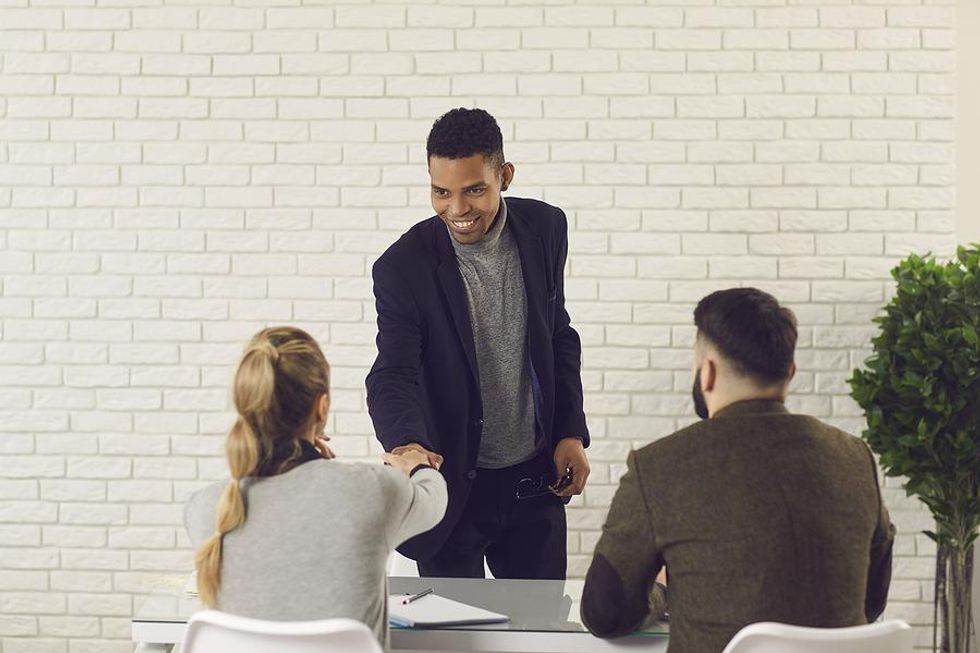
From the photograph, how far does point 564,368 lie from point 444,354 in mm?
330

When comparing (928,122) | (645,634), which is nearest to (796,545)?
(645,634)

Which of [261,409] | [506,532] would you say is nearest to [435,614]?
[261,409]

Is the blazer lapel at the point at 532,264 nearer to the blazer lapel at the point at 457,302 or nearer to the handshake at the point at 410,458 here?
the blazer lapel at the point at 457,302

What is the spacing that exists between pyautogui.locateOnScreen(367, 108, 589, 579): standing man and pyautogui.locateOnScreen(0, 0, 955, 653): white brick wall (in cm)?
105

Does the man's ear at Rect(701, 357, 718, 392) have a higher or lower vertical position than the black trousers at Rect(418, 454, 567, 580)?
higher

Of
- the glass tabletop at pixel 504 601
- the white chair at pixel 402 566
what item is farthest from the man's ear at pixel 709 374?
the white chair at pixel 402 566

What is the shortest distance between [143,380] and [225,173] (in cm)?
74

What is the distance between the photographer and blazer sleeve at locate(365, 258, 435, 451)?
2449 millimetres

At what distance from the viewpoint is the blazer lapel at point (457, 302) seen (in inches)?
102

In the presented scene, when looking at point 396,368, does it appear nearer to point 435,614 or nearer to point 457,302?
point 457,302

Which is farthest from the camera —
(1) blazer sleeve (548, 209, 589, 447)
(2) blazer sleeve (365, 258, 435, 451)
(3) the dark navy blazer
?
(1) blazer sleeve (548, 209, 589, 447)

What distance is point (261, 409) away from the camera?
A: 5.99ft

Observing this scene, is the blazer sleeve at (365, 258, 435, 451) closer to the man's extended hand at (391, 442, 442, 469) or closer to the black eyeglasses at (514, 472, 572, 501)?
the man's extended hand at (391, 442, 442, 469)

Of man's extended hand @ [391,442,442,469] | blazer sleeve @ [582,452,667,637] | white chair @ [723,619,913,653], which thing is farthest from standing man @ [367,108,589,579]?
white chair @ [723,619,913,653]
